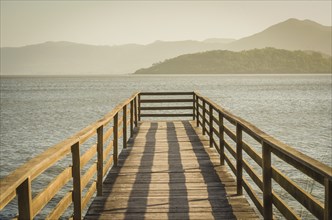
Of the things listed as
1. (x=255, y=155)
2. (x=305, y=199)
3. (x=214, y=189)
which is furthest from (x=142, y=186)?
(x=305, y=199)

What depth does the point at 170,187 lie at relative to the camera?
675 centimetres

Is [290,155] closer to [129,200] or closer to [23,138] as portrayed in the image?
[129,200]

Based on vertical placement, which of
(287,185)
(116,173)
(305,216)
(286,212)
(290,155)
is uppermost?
(290,155)

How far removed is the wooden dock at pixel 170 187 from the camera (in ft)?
17.8

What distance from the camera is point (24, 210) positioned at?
2.96m

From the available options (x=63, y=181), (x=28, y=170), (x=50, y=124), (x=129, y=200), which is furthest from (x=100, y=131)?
(x=50, y=124)

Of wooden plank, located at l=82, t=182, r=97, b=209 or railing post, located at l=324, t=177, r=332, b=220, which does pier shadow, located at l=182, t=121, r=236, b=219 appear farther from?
railing post, located at l=324, t=177, r=332, b=220

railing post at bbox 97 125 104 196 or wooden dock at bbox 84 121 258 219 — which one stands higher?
railing post at bbox 97 125 104 196

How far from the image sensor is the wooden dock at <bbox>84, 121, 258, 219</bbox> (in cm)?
543

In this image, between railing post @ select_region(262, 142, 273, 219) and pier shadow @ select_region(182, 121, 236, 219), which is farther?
pier shadow @ select_region(182, 121, 236, 219)

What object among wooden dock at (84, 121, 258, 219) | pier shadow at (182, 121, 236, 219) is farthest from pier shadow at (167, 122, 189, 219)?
pier shadow at (182, 121, 236, 219)

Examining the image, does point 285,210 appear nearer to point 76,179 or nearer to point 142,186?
point 76,179

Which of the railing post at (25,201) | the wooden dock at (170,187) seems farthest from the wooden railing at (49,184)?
the wooden dock at (170,187)

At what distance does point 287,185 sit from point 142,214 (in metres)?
2.24
